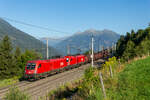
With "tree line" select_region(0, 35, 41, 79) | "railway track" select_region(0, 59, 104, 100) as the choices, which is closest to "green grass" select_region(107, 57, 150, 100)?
"railway track" select_region(0, 59, 104, 100)

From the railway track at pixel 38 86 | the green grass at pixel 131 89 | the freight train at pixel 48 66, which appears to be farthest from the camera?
the freight train at pixel 48 66

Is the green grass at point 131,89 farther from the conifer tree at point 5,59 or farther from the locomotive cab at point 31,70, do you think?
the conifer tree at point 5,59

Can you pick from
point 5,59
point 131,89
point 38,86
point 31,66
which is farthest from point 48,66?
point 131,89

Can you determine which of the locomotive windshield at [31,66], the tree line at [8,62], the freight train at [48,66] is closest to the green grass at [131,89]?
the freight train at [48,66]

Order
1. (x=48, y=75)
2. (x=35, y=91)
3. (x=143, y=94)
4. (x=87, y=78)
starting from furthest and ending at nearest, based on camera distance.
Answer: (x=48, y=75) < (x=35, y=91) < (x=87, y=78) < (x=143, y=94)

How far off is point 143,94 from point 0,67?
3617cm

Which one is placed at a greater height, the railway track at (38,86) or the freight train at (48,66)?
the freight train at (48,66)

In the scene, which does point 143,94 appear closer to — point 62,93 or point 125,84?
point 125,84

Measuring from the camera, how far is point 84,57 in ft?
160

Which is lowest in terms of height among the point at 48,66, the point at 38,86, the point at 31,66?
the point at 38,86

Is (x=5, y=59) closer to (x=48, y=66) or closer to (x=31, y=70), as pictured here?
(x=48, y=66)

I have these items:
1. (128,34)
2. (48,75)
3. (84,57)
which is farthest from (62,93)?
(128,34)

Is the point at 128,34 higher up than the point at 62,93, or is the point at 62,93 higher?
the point at 128,34

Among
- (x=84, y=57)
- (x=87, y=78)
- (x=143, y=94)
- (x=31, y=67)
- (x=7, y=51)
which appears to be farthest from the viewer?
(x=84, y=57)
